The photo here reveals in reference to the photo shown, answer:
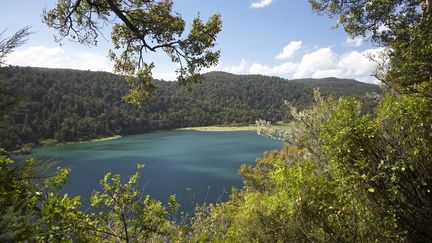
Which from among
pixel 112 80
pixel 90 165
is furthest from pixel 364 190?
Result: pixel 112 80

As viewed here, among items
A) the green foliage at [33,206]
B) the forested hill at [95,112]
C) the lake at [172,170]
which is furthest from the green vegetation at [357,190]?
the forested hill at [95,112]

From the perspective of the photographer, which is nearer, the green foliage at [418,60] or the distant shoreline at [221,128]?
the green foliage at [418,60]

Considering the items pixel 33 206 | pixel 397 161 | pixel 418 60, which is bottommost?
pixel 33 206

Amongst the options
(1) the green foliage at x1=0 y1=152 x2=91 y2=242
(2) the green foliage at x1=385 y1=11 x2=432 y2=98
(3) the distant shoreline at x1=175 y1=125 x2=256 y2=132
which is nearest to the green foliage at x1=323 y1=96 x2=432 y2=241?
(2) the green foliage at x1=385 y1=11 x2=432 y2=98

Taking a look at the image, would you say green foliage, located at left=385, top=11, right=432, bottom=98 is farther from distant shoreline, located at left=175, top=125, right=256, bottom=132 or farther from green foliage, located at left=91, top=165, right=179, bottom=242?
distant shoreline, located at left=175, top=125, right=256, bottom=132

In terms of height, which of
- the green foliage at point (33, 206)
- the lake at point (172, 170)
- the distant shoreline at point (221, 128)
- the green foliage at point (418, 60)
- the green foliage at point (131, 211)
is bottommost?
the distant shoreline at point (221, 128)

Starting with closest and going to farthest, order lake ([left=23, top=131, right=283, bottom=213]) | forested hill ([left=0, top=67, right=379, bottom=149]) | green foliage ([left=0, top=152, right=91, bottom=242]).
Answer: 1. green foliage ([left=0, top=152, right=91, bottom=242])
2. lake ([left=23, top=131, right=283, bottom=213])
3. forested hill ([left=0, top=67, right=379, bottom=149])

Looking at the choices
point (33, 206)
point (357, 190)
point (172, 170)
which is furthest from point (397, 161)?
point (172, 170)

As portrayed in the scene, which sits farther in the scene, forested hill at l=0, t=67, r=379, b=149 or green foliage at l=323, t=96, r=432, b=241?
forested hill at l=0, t=67, r=379, b=149

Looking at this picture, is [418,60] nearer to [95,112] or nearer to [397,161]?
[397,161]

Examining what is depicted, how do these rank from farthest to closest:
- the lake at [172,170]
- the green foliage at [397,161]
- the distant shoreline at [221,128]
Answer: the distant shoreline at [221,128]
the lake at [172,170]
the green foliage at [397,161]

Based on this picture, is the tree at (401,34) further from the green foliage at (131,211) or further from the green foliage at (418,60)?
the green foliage at (131,211)

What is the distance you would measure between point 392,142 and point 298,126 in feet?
32.0

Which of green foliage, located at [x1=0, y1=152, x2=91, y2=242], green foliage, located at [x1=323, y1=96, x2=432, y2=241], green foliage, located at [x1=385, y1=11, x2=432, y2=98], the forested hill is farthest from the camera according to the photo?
the forested hill
